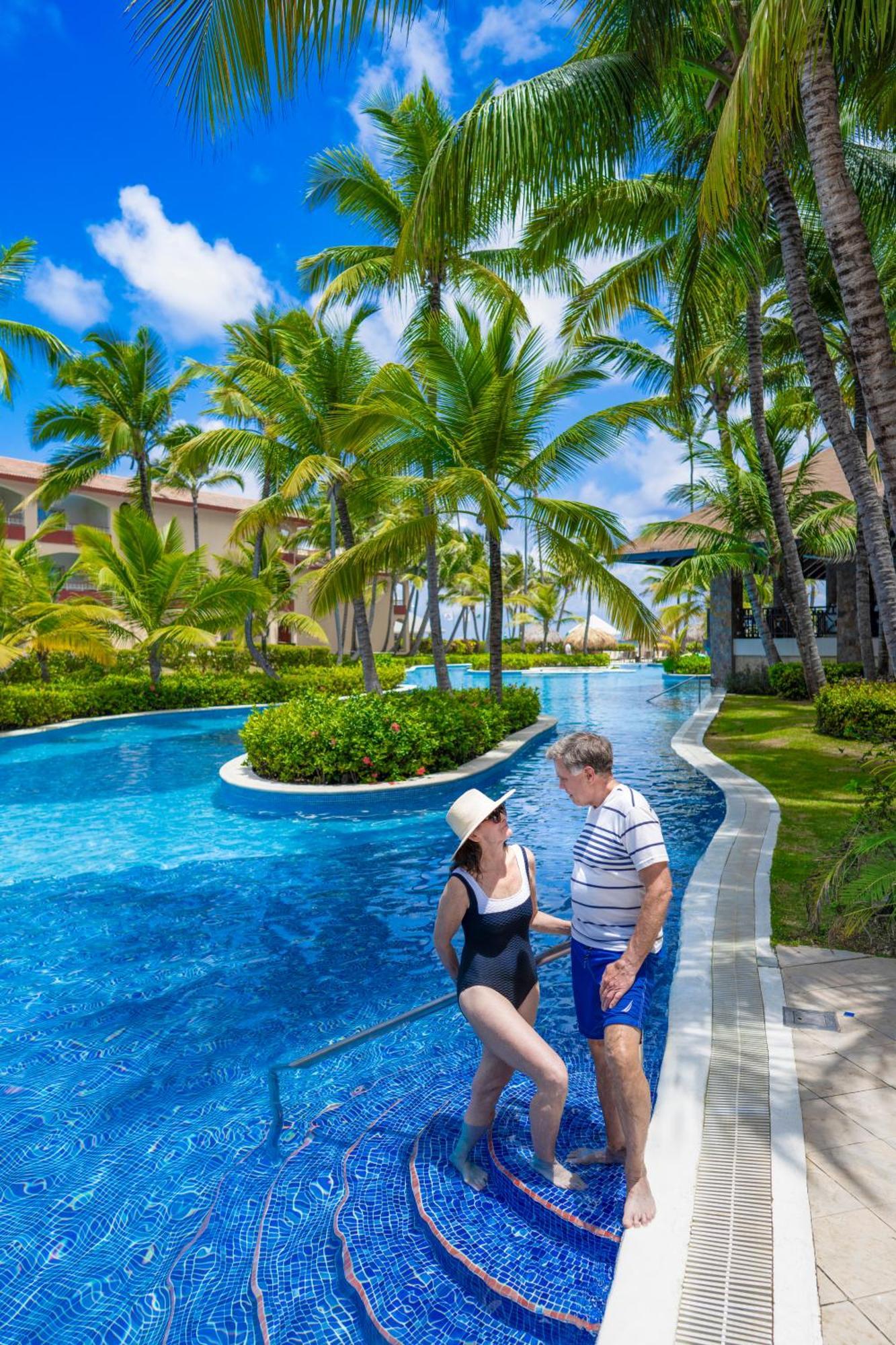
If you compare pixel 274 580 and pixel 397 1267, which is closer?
pixel 397 1267

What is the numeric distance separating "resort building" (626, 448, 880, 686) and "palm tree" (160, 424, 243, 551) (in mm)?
12770

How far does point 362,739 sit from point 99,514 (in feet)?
99.1

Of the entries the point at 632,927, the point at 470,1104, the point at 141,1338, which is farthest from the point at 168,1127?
the point at 632,927

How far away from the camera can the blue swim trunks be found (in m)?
2.73

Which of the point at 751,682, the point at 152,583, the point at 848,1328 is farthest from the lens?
the point at 751,682

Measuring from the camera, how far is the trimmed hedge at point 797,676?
18.7 metres

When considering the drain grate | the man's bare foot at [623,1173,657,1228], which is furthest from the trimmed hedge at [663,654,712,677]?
the man's bare foot at [623,1173,657,1228]

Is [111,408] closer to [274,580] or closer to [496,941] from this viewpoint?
[274,580]

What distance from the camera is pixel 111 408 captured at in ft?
73.7

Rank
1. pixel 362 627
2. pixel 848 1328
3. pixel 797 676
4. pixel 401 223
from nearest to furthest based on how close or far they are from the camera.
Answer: pixel 848 1328 < pixel 401 223 < pixel 362 627 < pixel 797 676

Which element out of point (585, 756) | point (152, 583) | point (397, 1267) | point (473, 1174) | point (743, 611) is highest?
point (152, 583)

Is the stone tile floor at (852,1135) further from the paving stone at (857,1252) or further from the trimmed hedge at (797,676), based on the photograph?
the trimmed hedge at (797,676)

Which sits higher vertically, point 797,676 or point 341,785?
point 797,676

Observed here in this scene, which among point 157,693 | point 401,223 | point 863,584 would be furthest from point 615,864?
point 157,693
